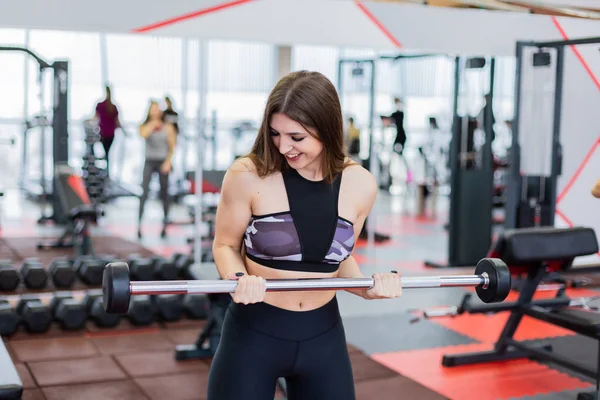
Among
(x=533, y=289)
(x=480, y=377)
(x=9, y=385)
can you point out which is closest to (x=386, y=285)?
(x=9, y=385)

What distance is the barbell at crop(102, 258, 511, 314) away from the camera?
58.5 inches

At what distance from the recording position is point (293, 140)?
1613 mm

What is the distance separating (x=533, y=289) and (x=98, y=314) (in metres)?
2.35

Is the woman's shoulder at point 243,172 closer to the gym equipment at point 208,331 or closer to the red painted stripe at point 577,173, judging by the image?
the gym equipment at point 208,331

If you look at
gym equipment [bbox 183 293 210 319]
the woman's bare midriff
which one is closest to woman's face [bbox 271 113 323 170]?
the woman's bare midriff

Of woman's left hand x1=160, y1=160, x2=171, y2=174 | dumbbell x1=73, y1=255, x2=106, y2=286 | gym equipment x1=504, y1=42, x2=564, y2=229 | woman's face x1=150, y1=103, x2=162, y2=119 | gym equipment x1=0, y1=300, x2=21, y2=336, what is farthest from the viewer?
woman's face x1=150, y1=103, x2=162, y2=119

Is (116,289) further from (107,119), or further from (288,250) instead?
(107,119)

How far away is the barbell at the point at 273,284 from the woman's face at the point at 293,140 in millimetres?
277

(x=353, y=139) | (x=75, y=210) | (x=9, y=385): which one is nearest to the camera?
(x=9, y=385)

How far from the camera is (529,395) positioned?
334 cm

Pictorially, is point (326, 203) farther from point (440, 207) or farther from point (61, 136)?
point (440, 207)

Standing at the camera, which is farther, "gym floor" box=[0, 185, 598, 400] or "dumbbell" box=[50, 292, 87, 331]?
"dumbbell" box=[50, 292, 87, 331]

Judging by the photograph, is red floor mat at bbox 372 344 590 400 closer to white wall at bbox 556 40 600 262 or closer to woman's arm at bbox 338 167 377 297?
woman's arm at bbox 338 167 377 297

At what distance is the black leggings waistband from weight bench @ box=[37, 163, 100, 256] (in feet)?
13.8
